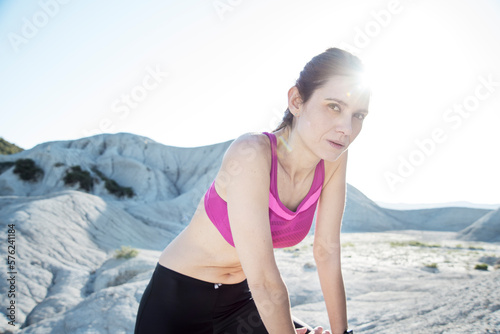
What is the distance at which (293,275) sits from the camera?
255 inches

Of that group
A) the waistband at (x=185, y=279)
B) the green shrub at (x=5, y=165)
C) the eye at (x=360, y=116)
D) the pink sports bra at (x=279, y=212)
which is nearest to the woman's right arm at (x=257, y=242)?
the pink sports bra at (x=279, y=212)

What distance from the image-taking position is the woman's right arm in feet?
4.05

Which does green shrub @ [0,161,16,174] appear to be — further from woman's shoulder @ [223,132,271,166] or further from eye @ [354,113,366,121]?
eye @ [354,113,366,121]

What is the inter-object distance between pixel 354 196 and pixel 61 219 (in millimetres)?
32665

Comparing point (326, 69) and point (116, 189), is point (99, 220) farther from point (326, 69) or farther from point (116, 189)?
point (326, 69)

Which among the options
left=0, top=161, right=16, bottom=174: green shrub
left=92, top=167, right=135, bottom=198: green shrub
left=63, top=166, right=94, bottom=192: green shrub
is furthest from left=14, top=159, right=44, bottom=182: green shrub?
left=92, top=167, right=135, bottom=198: green shrub

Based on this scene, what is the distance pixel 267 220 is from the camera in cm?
129

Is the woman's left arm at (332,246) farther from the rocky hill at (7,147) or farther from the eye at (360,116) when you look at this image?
the rocky hill at (7,147)

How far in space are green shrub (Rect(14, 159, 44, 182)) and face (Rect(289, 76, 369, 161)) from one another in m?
32.6

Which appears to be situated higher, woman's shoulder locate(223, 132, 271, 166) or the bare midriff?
woman's shoulder locate(223, 132, 271, 166)

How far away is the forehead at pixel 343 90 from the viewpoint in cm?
142

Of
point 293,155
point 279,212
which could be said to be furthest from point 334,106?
point 279,212

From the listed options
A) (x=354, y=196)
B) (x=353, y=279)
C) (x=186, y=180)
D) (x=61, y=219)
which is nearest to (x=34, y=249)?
(x=61, y=219)

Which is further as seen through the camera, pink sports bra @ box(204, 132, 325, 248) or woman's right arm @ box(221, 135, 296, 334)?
pink sports bra @ box(204, 132, 325, 248)
